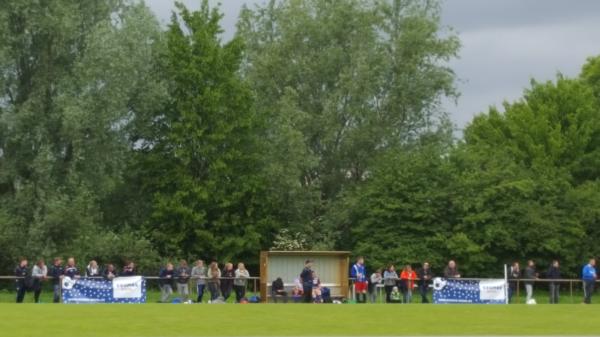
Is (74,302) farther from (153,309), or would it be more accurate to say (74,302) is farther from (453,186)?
(453,186)

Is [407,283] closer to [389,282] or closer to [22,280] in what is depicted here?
[389,282]

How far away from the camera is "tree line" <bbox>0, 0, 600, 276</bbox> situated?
59.1 meters

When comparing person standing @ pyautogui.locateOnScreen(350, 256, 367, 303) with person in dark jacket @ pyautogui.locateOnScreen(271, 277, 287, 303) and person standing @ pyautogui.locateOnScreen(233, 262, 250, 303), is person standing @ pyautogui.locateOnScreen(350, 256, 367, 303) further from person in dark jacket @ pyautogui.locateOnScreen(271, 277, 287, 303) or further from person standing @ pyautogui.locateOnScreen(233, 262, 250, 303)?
person standing @ pyautogui.locateOnScreen(233, 262, 250, 303)

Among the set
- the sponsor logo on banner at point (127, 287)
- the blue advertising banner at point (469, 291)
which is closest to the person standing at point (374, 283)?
the blue advertising banner at point (469, 291)

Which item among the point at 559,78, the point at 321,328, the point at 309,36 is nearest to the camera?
the point at 321,328

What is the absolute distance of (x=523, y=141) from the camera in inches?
2982

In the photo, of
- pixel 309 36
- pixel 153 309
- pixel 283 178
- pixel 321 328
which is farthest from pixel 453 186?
pixel 321 328

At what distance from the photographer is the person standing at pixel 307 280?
43344 mm

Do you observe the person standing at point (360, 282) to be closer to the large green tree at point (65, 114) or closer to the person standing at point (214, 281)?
the person standing at point (214, 281)

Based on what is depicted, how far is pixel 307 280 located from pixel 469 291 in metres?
6.76

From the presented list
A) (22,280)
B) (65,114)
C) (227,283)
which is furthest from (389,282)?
(65,114)

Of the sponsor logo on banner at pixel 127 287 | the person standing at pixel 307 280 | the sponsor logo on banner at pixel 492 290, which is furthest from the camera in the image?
the sponsor logo on banner at pixel 492 290

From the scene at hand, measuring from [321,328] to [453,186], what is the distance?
37091 mm

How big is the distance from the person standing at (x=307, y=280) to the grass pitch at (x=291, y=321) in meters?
5.36
